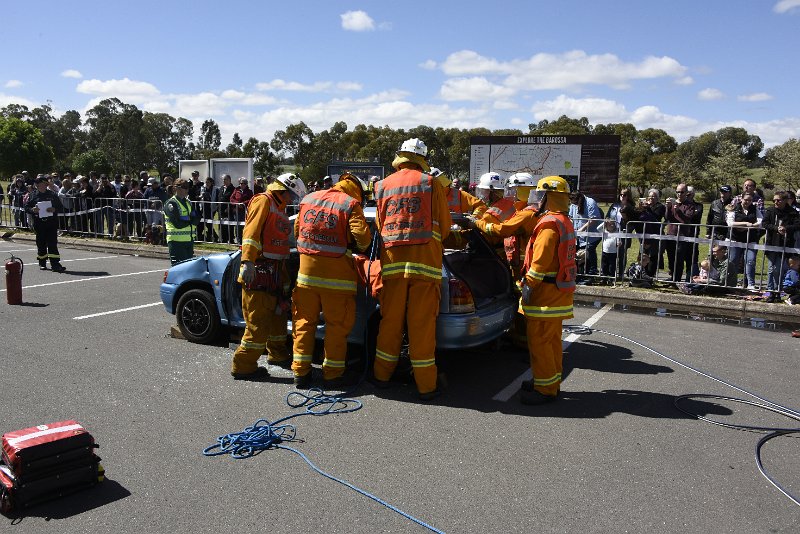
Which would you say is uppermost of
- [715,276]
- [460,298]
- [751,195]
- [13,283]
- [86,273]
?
[751,195]

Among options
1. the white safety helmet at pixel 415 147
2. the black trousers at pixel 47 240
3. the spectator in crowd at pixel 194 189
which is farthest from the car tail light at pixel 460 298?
the spectator in crowd at pixel 194 189

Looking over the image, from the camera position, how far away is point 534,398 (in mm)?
5355

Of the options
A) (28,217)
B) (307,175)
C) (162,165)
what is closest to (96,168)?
(162,165)

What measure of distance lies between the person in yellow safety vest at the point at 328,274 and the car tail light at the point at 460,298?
0.87 m

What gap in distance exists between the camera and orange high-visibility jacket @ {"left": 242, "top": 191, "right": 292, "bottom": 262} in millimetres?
5910

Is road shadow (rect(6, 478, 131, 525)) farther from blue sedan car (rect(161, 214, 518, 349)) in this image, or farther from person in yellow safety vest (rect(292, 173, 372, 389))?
blue sedan car (rect(161, 214, 518, 349))

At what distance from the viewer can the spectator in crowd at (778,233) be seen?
941cm

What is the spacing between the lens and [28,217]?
63.7 ft

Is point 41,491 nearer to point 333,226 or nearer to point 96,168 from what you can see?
point 333,226

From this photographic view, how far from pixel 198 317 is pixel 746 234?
27.7 ft

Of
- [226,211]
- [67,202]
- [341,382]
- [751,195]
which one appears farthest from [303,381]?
[67,202]

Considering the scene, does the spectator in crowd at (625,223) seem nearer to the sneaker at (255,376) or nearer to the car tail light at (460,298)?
the car tail light at (460,298)

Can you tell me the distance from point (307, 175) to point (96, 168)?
1035 inches

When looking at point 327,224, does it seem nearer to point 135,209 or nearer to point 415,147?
point 415,147
